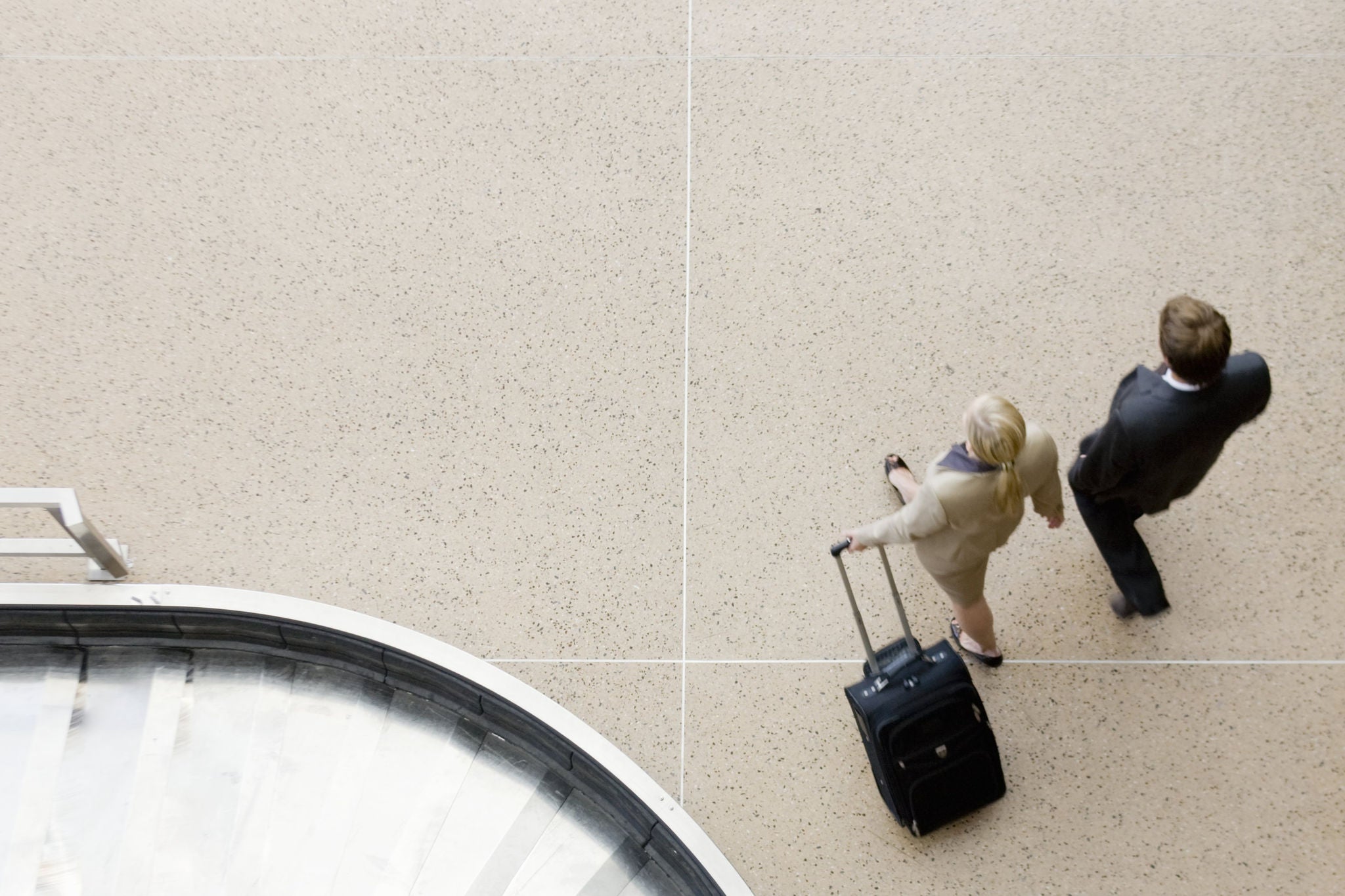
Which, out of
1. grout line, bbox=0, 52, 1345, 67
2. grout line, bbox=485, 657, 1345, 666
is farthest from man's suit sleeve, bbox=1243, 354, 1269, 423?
grout line, bbox=0, 52, 1345, 67

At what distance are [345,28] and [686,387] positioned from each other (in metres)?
2.33

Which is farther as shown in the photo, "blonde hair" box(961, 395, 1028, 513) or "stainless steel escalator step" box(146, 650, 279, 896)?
"stainless steel escalator step" box(146, 650, 279, 896)

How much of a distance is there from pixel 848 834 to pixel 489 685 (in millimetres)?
1308

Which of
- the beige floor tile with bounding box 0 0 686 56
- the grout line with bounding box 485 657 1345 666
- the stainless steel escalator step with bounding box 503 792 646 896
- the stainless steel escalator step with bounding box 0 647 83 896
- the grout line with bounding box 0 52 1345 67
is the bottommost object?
the stainless steel escalator step with bounding box 503 792 646 896

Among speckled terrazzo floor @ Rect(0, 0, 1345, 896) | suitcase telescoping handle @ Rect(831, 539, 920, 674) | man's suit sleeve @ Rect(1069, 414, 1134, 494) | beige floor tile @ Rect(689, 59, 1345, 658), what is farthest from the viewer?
beige floor tile @ Rect(689, 59, 1345, 658)

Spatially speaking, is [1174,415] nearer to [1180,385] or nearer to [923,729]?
[1180,385]

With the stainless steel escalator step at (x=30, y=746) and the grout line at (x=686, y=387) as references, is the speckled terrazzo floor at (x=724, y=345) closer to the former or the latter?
the grout line at (x=686, y=387)

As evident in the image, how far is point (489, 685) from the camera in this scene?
10.6ft

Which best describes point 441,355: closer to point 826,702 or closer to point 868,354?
point 868,354

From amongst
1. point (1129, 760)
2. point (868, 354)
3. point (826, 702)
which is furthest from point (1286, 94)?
point (826, 702)

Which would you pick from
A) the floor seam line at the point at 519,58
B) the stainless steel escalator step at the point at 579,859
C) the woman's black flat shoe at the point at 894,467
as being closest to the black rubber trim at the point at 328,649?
the stainless steel escalator step at the point at 579,859

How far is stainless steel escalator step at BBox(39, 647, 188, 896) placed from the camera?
303 centimetres

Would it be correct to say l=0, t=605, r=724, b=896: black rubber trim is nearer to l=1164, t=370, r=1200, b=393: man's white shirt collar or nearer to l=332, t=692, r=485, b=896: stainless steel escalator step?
l=332, t=692, r=485, b=896: stainless steel escalator step

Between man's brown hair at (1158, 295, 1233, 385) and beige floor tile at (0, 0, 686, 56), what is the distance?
2.61 metres
